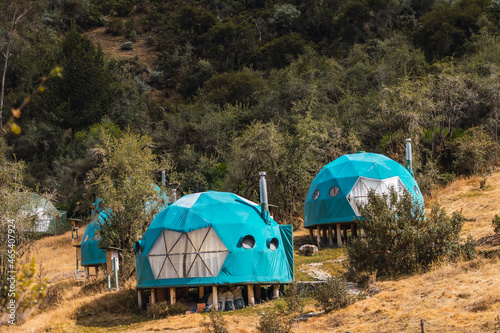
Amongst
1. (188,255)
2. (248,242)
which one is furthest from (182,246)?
(248,242)

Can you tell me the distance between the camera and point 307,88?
4847 centimetres

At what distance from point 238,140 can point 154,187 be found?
12653 millimetres

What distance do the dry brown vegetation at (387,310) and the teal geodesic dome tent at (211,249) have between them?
49.6 inches

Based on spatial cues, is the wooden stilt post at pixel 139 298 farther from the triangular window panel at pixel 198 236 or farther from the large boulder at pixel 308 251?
the large boulder at pixel 308 251

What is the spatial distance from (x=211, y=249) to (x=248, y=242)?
4.23 ft

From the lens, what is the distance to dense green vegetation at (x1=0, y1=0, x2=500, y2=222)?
1431 inches

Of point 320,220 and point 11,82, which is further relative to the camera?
point 11,82

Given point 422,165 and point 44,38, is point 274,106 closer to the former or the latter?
point 422,165

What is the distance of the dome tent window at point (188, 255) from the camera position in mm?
19219

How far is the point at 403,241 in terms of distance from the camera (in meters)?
19.5

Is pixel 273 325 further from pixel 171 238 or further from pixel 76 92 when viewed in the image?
pixel 76 92

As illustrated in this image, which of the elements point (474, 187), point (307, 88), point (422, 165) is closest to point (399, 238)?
point (474, 187)

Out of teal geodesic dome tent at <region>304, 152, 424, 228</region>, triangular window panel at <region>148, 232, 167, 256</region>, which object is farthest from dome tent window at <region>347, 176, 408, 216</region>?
triangular window panel at <region>148, 232, 167, 256</region>

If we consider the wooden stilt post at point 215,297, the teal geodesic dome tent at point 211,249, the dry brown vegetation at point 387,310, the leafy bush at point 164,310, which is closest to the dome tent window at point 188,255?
the teal geodesic dome tent at point 211,249
